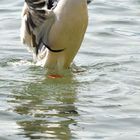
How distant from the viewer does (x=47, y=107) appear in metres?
7.10

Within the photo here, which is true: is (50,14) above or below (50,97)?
above

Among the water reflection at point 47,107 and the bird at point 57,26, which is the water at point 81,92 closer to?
the water reflection at point 47,107

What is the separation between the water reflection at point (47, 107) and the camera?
6289 mm

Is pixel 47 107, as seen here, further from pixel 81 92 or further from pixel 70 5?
pixel 70 5

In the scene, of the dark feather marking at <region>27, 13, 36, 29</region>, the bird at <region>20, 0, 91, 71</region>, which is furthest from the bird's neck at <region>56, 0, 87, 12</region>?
the dark feather marking at <region>27, 13, 36, 29</region>

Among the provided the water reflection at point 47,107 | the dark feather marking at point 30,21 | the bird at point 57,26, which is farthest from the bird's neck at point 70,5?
the water reflection at point 47,107

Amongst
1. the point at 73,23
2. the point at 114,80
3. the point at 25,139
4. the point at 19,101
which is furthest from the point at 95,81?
the point at 25,139

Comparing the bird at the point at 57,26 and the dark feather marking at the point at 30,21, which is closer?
the bird at the point at 57,26

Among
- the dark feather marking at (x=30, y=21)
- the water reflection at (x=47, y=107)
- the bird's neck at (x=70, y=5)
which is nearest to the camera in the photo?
the water reflection at (x=47, y=107)

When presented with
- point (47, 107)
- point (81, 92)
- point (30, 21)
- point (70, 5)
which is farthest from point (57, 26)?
point (47, 107)

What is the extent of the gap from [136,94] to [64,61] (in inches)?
47.9

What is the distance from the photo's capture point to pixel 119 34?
1140 centimetres

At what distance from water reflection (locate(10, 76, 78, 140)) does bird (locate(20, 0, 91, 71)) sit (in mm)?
331

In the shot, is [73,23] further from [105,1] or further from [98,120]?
[105,1]
